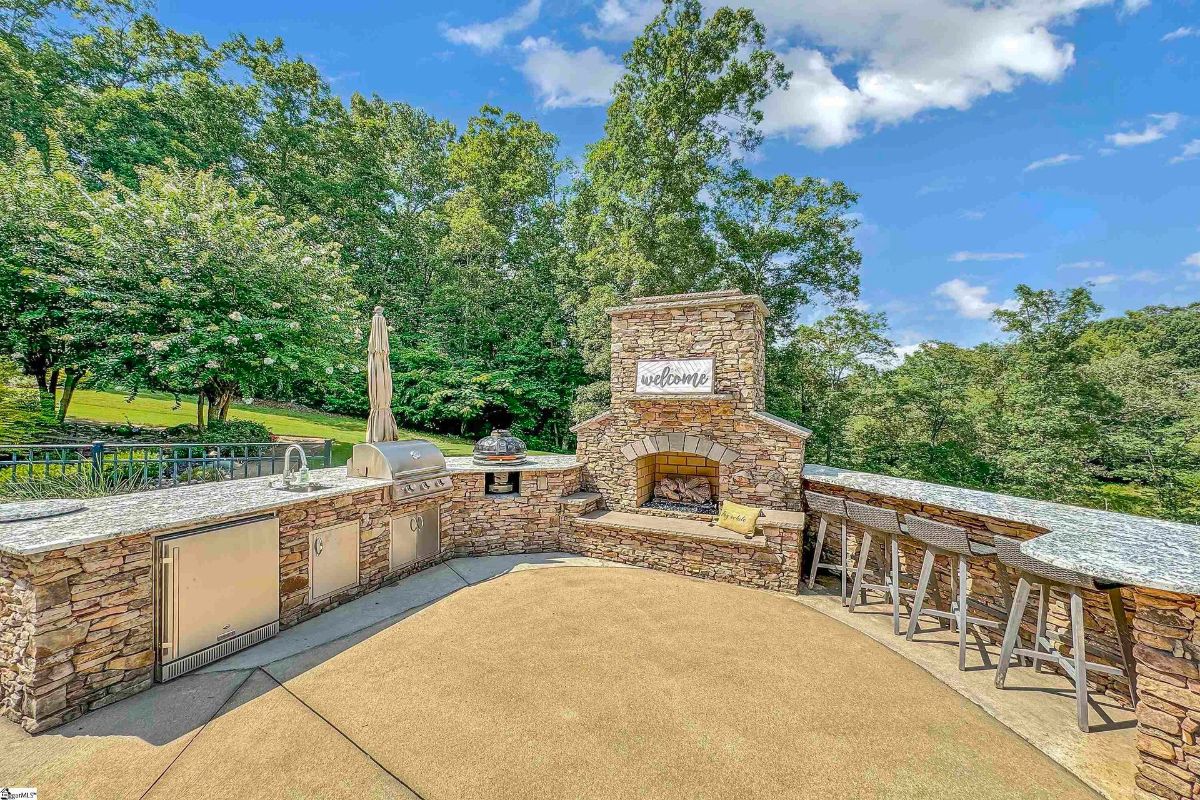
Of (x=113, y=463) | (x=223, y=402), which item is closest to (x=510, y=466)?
(x=113, y=463)

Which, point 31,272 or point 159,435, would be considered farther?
point 159,435

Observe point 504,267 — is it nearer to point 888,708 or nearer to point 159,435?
point 159,435

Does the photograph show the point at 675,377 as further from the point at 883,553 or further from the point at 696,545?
the point at 883,553

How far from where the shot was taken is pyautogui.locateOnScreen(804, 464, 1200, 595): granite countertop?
8.29 ft

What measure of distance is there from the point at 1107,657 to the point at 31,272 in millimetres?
14931

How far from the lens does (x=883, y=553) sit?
17.4ft

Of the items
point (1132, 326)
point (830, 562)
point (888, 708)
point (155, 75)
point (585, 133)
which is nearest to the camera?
point (888, 708)

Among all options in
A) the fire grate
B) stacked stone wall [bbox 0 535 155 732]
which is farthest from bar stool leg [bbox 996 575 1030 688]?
stacked stone wall [bbox 0 535 155 732]

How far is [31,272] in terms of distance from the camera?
7238 millimetres

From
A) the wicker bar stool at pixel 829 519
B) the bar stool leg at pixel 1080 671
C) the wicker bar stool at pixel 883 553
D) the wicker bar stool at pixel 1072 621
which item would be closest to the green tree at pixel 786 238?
the wicker bar stool at pixel 829 519

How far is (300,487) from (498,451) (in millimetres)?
2759

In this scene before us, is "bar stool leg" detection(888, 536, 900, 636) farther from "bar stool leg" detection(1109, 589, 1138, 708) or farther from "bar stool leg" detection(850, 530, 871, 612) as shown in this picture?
"bar stool leg" detection(1109, 589, 1138, 708)

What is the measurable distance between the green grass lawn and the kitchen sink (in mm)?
6402

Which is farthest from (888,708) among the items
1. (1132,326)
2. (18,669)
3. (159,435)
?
(1132,326)
